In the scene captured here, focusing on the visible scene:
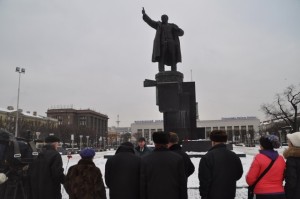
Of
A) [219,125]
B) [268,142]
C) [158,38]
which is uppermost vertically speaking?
[219,125]

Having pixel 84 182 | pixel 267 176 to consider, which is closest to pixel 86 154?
pixel 84 182

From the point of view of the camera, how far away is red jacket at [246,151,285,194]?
4.76 m

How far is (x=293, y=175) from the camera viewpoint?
15.4ft

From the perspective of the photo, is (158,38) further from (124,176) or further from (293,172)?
(293,172)

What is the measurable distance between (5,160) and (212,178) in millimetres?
3740

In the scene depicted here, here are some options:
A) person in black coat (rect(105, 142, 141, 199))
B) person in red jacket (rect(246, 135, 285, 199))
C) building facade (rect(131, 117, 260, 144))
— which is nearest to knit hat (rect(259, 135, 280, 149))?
person in red jacket (rect(246, 135, 285, 199))

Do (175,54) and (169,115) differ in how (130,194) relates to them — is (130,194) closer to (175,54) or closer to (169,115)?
(169,115)

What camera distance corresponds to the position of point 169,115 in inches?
505

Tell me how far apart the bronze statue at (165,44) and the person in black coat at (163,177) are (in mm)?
9327

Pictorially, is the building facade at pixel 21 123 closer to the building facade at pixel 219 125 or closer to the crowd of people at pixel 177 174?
the building facade at pixel 219 125

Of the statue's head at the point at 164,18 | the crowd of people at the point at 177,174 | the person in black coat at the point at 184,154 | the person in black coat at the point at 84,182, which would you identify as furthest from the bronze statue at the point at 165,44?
the person in black coat at the point at 84,182

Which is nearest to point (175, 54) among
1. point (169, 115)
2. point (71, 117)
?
point (169, 115)

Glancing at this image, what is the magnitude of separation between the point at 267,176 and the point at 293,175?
363 mm

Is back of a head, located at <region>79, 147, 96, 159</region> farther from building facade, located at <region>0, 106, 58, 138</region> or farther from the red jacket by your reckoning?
building facade, located at <region>0, 106, 58, 138</region>
